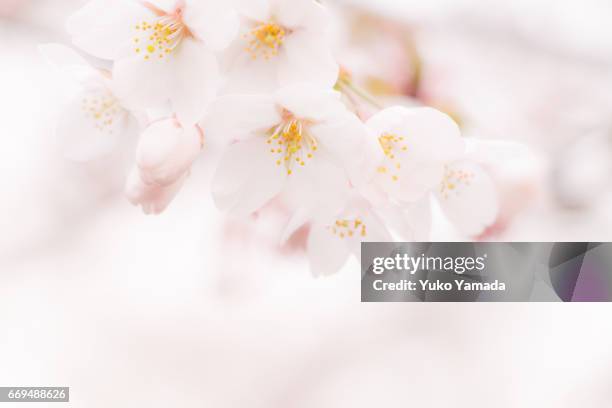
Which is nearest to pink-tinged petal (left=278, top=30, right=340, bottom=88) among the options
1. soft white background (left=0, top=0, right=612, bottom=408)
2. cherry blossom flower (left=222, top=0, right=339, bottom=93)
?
cherry blossom flower (left=222, top=0, right=339, bottom=93)

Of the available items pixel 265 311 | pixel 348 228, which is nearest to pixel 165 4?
pixel 348 228

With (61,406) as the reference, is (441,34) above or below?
above

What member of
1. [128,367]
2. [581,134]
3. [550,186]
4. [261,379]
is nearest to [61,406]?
[128,367]

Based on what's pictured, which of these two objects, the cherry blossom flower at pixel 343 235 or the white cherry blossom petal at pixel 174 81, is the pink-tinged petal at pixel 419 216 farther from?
the white cherry blossom petal at pixel 174 81

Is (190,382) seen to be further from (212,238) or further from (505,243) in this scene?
(505,243)

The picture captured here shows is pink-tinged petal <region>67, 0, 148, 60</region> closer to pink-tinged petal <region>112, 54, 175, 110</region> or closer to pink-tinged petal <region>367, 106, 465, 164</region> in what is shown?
pink-tinged petal <region>112, 54, 175, 110</region>

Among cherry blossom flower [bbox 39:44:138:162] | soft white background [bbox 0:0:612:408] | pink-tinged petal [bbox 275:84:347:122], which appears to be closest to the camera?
pink-tinged petal [bbox 275:84:347:122]
